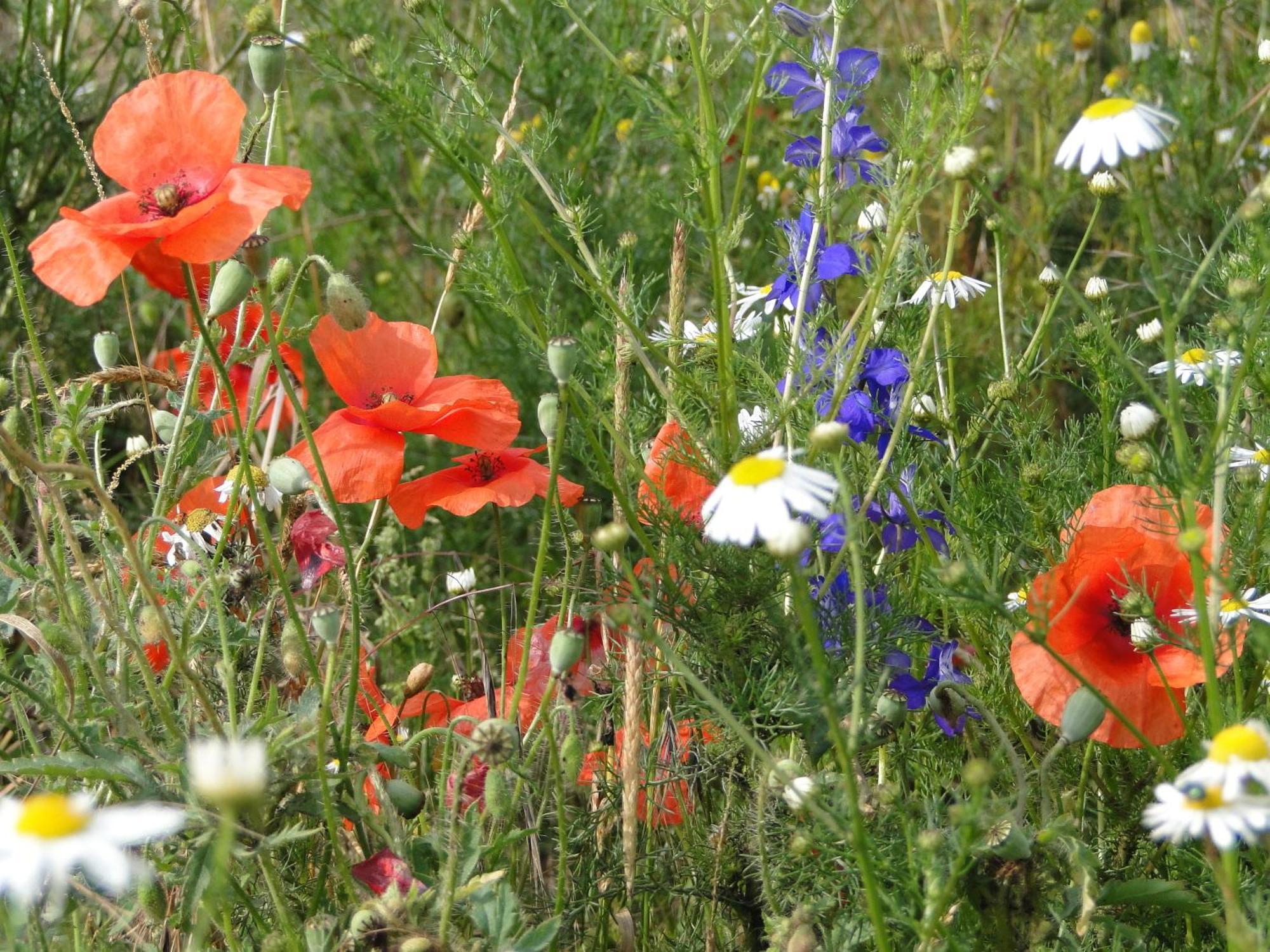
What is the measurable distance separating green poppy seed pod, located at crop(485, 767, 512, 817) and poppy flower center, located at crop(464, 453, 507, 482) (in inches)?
17.8

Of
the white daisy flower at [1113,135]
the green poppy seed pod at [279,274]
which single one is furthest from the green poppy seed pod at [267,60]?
the white daisy flower at [1113,135]

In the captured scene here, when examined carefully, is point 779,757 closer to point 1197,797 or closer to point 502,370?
point 1197,797

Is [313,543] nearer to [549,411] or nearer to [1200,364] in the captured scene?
[549,411]

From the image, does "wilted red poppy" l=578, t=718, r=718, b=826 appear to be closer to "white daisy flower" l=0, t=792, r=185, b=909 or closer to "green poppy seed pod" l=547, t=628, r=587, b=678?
"green poppy seed pod" l=547, t=628, r=587, b=678

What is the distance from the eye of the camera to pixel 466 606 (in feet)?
5.26

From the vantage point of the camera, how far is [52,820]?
648 mm

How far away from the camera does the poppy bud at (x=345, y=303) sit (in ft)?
3.63

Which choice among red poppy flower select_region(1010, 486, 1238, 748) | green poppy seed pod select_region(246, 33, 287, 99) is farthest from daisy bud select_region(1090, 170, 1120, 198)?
green poppy seed pod select_region(246, 33, 287, 99)

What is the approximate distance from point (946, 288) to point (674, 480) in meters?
0.41

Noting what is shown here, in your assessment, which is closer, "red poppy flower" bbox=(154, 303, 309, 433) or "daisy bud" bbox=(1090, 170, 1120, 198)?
"daisy bud" bbox=(1090, 170, 1120, 198)

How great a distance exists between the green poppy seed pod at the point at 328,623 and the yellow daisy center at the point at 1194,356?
2.73ft

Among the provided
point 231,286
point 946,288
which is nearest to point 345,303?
point 231,286

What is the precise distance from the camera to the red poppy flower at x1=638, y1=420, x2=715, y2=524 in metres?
1.21

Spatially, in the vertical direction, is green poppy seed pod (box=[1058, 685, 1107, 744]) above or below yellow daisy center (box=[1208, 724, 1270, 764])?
above
